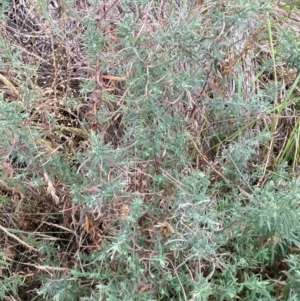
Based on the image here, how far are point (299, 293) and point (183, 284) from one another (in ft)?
0.95

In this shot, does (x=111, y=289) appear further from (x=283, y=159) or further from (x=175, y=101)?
(x=283, y=159)

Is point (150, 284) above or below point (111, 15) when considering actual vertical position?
below

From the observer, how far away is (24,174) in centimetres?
136

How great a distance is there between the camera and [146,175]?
138cm

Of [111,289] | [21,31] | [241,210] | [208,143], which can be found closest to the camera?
[111,289]

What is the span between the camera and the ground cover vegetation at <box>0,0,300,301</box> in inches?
49.6

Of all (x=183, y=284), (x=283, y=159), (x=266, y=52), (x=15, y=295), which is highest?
(x=266, y=52)

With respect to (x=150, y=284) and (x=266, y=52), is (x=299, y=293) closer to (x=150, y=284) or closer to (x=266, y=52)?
(x=150, y=284)

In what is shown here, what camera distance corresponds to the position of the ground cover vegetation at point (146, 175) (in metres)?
1.26

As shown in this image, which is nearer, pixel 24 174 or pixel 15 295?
pixel 24 174

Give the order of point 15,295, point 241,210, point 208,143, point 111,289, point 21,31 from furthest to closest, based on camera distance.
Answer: point 21,31, point 208,143, point 15,295, point 241,210, point 111,289

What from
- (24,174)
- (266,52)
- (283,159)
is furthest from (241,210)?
(266,52)

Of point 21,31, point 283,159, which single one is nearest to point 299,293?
point 283,159

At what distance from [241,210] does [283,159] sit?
449 millimetres
